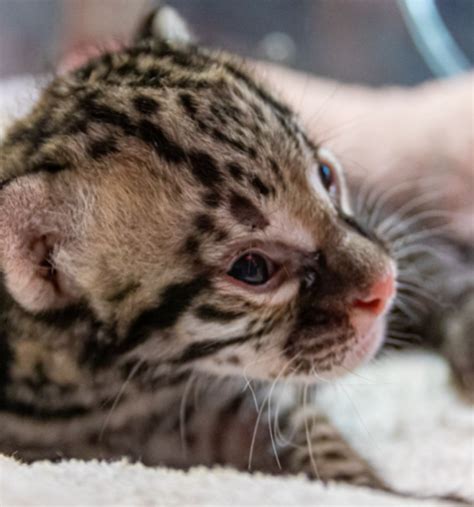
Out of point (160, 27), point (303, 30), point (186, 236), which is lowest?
point (186, 236)

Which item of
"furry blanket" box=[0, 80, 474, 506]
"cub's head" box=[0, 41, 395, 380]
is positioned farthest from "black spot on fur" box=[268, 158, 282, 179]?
"furry blanket" box=[0, 80, 474, 506]

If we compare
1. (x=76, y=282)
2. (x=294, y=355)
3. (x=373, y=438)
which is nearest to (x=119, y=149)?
(x=76, y=282)

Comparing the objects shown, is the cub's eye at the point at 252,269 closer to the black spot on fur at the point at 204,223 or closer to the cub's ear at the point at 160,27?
the black spot on fur at the point at 204,223

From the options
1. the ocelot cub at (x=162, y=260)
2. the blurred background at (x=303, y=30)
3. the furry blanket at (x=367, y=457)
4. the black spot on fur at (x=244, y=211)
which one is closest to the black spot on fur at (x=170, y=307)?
the ocelot cub at (x=162, y=260)

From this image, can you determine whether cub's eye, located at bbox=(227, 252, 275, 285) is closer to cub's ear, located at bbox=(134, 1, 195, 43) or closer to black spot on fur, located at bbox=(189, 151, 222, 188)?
black spot on fur, located at bbox=(189, 151, 222, 188)

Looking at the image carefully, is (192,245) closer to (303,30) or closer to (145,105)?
(145,105)

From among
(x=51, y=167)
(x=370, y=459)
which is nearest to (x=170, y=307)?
(x=51, y=167)
